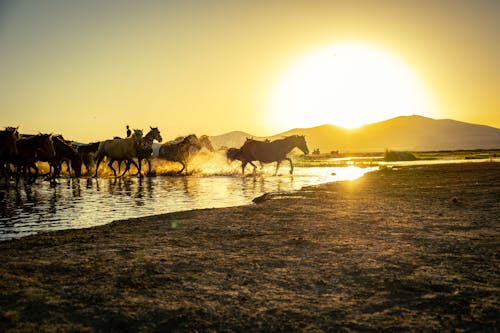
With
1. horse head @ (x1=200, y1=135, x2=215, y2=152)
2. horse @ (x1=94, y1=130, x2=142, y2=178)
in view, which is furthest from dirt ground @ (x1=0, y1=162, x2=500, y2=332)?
horse head @ (x1=200, y1=135, x2=215, y2=152)

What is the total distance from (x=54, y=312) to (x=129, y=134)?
27.8 m

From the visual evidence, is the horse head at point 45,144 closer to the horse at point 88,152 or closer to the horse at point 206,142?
the horse at point 88,152

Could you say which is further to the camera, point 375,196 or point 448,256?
point 375,196

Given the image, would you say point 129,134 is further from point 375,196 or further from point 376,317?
point 376,317

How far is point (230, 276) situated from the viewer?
14.2 feet

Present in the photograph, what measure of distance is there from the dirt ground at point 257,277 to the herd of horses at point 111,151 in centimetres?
1588

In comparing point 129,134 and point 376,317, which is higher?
point 129,134

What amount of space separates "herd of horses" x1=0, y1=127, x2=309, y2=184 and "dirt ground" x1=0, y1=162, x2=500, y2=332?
15.9 metres

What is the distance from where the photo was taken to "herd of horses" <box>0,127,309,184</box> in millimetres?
20609

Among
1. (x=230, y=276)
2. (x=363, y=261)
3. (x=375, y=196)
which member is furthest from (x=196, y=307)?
(x=375, y=196)

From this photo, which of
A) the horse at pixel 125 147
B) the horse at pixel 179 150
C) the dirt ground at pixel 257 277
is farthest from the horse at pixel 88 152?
the dirt ground at pixel 257 277

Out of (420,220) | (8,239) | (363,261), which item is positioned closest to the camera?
(363,261)

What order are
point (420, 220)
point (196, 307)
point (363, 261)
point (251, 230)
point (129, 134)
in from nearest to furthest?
point (196, 307), point (363, 261), point (251, 230), point (420, 220), point (129, 134)

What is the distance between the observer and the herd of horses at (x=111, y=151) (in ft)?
67.6
